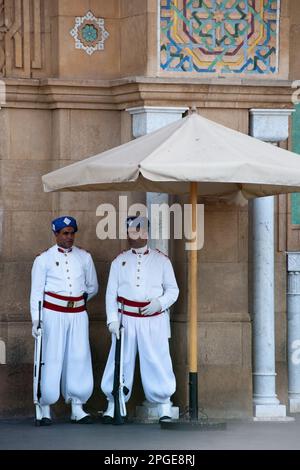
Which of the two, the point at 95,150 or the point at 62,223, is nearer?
the point at 62,223

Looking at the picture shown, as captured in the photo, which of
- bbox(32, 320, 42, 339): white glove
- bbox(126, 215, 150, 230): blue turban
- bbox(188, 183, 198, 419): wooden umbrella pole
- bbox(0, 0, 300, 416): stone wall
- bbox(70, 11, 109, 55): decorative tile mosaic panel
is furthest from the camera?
bbox(70, 11, 109, 55): decorative tile mosaic panel

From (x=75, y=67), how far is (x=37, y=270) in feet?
6.36

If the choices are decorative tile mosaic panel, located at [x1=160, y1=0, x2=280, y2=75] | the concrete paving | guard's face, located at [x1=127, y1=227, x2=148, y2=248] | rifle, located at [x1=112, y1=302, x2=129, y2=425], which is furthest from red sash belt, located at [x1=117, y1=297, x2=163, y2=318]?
decorative tile mosaic panel, located at [x1=160, y1=0, x2=280, y2=75]

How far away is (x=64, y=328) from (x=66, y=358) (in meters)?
0.27

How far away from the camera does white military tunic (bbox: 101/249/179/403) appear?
632 inches

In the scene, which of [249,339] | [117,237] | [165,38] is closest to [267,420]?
[249,339]

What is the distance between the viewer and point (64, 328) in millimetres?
16203

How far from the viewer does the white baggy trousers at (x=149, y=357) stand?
52.7ft

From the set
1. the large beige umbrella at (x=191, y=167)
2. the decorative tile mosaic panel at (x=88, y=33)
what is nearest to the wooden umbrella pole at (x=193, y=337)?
the large beige umbrella at (x=191, y=167)

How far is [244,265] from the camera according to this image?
16672 millimetres

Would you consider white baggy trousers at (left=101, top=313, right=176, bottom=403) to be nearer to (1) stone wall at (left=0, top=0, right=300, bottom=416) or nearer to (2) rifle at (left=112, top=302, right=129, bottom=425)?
(2) rifle at (left=112, top=302, right=129, bottom=425)

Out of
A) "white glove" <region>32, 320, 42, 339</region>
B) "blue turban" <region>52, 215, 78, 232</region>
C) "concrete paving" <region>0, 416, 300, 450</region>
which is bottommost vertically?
"concrete paving" <region>0, 416, 300, 450</region>

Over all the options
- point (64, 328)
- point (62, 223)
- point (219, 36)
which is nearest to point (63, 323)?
point (64, 328)

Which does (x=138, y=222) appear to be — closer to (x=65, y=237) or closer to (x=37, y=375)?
(x=65, y=237)
